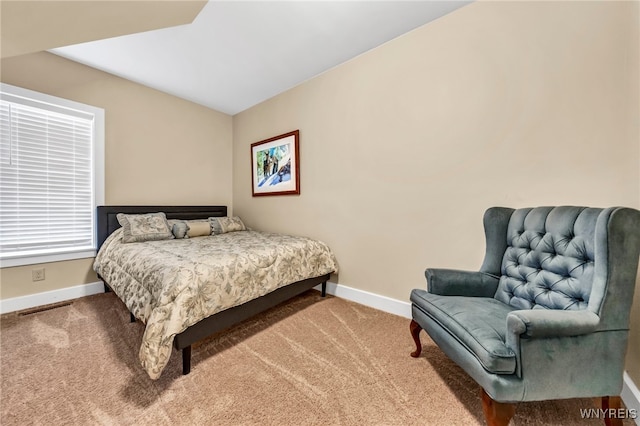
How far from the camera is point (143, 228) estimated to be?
9.12 feet

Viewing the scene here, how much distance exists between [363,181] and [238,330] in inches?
75.0

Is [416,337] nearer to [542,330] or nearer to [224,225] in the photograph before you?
[542,330]

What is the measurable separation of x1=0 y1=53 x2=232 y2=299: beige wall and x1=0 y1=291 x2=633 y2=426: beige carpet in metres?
0.73

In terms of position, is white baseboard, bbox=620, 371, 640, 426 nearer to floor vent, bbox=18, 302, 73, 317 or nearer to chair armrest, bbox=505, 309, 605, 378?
chair armrest, bbox=505, 309, 605, 378

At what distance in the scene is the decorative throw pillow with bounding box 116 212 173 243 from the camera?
2686mm

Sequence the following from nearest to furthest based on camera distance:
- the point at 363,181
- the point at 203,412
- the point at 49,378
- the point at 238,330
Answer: the point at 203,412
the point at 49,378
the point at 238,330
the point at 363,181

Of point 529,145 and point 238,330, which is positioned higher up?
point 529,145

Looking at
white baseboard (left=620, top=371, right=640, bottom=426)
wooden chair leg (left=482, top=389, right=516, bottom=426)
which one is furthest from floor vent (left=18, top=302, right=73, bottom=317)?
white baseboard (left=620, top=371, right=640, bottom=426)

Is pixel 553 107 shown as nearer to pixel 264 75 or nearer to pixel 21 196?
pixel 264 75

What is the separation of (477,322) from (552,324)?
0.30 metres

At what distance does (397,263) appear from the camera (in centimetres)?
242

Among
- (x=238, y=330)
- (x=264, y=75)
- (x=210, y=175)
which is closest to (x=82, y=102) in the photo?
(x=210, y=175)

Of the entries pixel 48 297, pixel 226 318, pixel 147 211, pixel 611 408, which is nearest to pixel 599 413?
pixel 611 408

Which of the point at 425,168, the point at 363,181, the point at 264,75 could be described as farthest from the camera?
the point at 264,75
